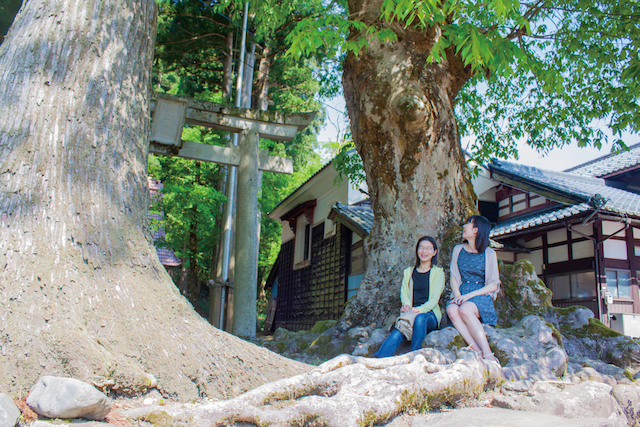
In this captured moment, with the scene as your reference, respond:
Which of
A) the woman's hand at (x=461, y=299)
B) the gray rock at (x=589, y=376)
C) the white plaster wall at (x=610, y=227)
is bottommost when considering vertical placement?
the gray rock at (x=589, y=376)

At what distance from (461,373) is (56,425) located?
2599 mm

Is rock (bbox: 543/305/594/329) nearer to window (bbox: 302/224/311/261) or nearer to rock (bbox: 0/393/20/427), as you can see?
rock (bbox: 0/393/20/427)

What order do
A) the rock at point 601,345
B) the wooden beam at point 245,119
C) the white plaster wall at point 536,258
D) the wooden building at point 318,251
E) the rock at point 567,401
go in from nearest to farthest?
the rock at point 567,401 → the rock at point 601,345 → the wooden beam at point 245,119 → the white plaster wall at point 536,258 → the wooden building at point 318,251

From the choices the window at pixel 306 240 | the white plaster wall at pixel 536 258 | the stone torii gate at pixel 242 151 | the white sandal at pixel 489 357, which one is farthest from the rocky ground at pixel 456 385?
the window at pixel 306 240

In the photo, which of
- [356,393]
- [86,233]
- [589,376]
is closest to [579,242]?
[589,376]

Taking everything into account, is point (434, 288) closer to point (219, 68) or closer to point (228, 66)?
point (228, 66)

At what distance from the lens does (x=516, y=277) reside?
17.9 feet

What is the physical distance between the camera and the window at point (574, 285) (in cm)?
1022

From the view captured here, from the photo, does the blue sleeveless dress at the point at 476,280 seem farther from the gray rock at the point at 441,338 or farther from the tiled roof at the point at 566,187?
the tiled roof at the point at 566,187

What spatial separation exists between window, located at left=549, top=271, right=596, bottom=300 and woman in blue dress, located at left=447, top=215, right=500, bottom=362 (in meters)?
7.31

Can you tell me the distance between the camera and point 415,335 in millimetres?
4273

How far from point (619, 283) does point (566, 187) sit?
271cm

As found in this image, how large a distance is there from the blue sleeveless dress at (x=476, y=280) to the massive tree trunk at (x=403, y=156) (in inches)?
38.8

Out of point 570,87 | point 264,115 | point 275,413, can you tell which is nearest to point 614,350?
point 275,413
